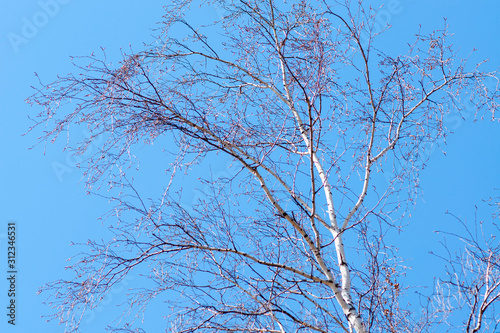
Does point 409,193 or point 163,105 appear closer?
point 163,105

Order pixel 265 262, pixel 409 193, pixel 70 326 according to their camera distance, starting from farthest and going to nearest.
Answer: pixel 409 193
pixel 265 262
pixel 70 326

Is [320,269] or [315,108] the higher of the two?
[315,108]

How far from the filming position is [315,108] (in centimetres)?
383

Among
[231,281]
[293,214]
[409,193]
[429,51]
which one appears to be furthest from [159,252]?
[429,51]

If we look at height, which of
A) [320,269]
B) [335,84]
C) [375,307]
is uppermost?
[335,84]

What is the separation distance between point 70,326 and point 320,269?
1.58m

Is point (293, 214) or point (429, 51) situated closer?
point (293, 214)

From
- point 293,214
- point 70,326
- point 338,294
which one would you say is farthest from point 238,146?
point 70,326

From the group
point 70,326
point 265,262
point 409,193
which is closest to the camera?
point 70,326

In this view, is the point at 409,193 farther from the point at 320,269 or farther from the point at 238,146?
the point at 238,146

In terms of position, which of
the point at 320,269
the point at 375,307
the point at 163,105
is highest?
the point at 163,105

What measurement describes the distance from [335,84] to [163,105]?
1587 mm

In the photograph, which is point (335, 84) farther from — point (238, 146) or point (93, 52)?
point (93, 52)

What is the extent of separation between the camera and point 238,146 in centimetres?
427
